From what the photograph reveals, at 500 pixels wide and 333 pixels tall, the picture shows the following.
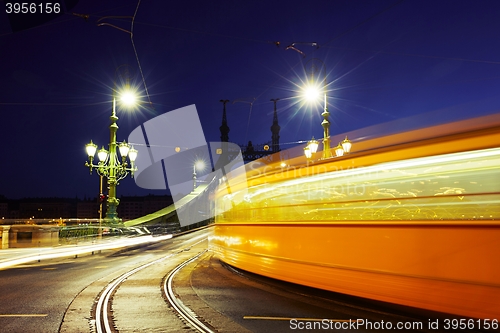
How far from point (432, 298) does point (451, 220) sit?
990mm

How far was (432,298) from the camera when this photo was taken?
5043 millimetres

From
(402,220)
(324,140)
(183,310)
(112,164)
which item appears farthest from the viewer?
(112,164)

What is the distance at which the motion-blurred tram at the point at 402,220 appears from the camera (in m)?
4.75

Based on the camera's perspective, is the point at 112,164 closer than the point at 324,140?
No

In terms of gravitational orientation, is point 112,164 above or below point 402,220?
above

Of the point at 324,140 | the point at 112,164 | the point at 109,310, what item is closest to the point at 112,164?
the point at 112,164

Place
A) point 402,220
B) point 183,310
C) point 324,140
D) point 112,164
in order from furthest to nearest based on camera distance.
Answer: point 112,164 → point 324,140 → point 183,310 → point 402,220

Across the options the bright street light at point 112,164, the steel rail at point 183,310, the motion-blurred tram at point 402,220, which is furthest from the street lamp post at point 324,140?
the bright street light at point 112,164

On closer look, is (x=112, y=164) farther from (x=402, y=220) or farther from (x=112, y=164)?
(x=402, y=220)

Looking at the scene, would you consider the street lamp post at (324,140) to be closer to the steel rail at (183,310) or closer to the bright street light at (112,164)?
the steel rail at (183,310)

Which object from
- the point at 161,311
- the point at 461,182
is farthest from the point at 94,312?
the point at 461,182

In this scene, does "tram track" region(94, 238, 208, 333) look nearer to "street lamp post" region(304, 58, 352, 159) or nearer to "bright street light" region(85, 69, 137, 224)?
"street lamp post" region(304, 58, 352, 159)

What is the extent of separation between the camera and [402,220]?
5555 millimetres

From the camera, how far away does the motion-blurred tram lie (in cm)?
475
